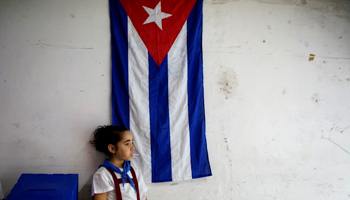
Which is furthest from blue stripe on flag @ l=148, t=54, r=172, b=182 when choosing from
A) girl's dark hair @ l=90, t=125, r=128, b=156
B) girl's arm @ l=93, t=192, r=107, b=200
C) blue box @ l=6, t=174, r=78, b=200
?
blue box @ l=6, t=174, r=78, b=200

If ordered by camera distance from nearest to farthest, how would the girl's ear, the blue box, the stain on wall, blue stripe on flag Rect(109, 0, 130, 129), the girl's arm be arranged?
the blue box
the girl's arm
the girl's ear
blue stripe on flag Rect(109, 0, 130, 129)
the stain on wall

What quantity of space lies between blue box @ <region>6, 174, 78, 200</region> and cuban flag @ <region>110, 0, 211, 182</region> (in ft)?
1.55

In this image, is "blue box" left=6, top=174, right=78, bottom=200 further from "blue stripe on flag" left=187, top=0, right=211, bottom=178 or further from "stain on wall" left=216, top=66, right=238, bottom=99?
"stain on wall" left=216, top=66, right=238, bottom=99

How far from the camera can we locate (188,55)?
1754 millimetres

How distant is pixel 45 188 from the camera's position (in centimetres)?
132

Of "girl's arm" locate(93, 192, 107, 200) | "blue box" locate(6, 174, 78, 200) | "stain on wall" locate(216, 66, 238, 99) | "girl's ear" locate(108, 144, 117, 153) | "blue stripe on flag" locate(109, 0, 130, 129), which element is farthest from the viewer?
"stain on wall" locate(216, 66, 238, 99)

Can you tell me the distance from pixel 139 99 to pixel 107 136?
36 centimetres

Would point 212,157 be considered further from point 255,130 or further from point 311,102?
point 311,102

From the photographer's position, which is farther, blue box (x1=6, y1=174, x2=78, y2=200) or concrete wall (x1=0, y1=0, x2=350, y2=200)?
concrete wall (x1=0, y1=0, x2=350, y2=200)

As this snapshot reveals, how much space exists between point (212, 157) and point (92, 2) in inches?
59.7

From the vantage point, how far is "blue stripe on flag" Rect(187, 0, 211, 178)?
1.75 metres

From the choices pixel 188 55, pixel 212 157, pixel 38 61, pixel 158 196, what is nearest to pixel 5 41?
pixel 38 61

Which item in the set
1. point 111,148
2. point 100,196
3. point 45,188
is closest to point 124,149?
point 111,148

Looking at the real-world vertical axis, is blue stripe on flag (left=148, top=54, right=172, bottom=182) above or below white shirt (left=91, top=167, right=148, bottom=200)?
above
